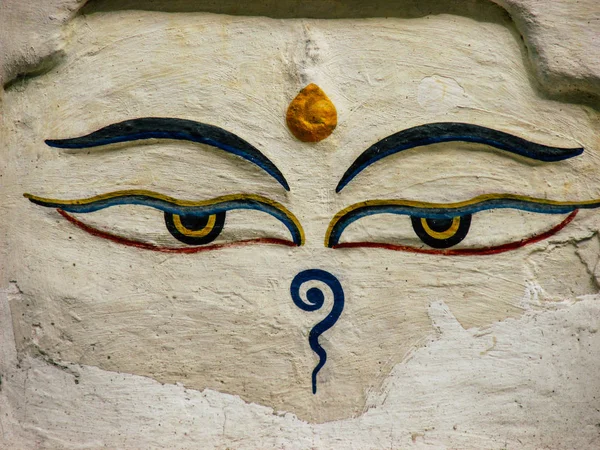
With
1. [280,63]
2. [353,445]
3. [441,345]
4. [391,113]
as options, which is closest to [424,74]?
[391,113]

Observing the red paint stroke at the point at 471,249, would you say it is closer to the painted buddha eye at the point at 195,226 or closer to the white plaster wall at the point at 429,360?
the white plaster wall at the point at 429,360

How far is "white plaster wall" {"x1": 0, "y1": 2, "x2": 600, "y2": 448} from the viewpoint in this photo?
245cm

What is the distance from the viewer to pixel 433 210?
247 centimetres

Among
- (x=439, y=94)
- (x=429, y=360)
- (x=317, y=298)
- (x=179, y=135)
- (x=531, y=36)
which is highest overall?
(x=531, y=36)

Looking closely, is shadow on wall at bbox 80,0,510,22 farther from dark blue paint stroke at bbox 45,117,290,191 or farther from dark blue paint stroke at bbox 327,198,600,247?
dark blue paint stroke at bbox 327,198,600,247

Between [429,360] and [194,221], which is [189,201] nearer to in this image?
[194,221]

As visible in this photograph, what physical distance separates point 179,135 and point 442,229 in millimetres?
743

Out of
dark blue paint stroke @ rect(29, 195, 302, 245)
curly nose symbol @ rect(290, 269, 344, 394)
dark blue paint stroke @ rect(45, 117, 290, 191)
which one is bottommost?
curly nose symbol @ rect(290, 269, 344, 394)

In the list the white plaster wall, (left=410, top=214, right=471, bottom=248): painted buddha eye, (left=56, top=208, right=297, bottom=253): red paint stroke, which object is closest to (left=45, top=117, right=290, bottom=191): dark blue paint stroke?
the white plaster wall

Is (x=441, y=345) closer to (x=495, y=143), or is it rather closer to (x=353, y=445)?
(x=353, y=445)

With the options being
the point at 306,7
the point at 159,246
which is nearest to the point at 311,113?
the point at 306,7

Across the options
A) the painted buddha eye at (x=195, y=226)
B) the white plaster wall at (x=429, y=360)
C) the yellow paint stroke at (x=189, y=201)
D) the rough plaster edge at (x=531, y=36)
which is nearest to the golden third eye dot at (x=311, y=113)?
the white plaster wall at (x=429, y=360)

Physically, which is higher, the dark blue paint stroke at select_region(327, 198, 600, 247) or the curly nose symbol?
the dark blue paint stroke at select_region(327, 198, 600, 247)

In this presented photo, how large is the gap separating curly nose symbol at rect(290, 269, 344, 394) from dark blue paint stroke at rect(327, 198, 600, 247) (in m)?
0.09
